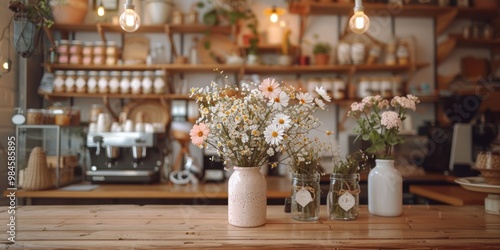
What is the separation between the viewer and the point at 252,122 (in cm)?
141

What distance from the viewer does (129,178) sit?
2.95 metres

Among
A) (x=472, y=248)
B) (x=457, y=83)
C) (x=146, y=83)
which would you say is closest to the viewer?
(x=472, y=248)

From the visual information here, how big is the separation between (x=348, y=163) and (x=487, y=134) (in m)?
2.06

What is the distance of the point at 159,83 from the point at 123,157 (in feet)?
2.20

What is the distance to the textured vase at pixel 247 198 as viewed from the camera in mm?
1420

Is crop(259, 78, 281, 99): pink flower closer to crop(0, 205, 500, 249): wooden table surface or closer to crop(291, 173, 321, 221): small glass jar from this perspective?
crop(291, 173, 321, 221): small glass jar

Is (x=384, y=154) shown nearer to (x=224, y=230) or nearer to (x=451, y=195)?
(x=224, y=230)

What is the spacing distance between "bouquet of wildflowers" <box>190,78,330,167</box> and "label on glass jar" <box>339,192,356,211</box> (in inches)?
10.4

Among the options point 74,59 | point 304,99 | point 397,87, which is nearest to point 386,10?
point 397,87

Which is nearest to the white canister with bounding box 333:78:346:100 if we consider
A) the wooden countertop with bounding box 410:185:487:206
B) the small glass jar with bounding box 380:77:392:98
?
the small glass jar with bounding box 380:77:392:98

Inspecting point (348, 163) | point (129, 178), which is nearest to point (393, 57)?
point (348, 163)

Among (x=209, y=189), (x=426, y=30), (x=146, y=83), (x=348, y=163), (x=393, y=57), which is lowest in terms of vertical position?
(x=209, y=189)

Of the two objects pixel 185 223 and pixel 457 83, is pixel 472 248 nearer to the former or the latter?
pixel 185 223

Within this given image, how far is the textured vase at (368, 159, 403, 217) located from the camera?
5.23ft
